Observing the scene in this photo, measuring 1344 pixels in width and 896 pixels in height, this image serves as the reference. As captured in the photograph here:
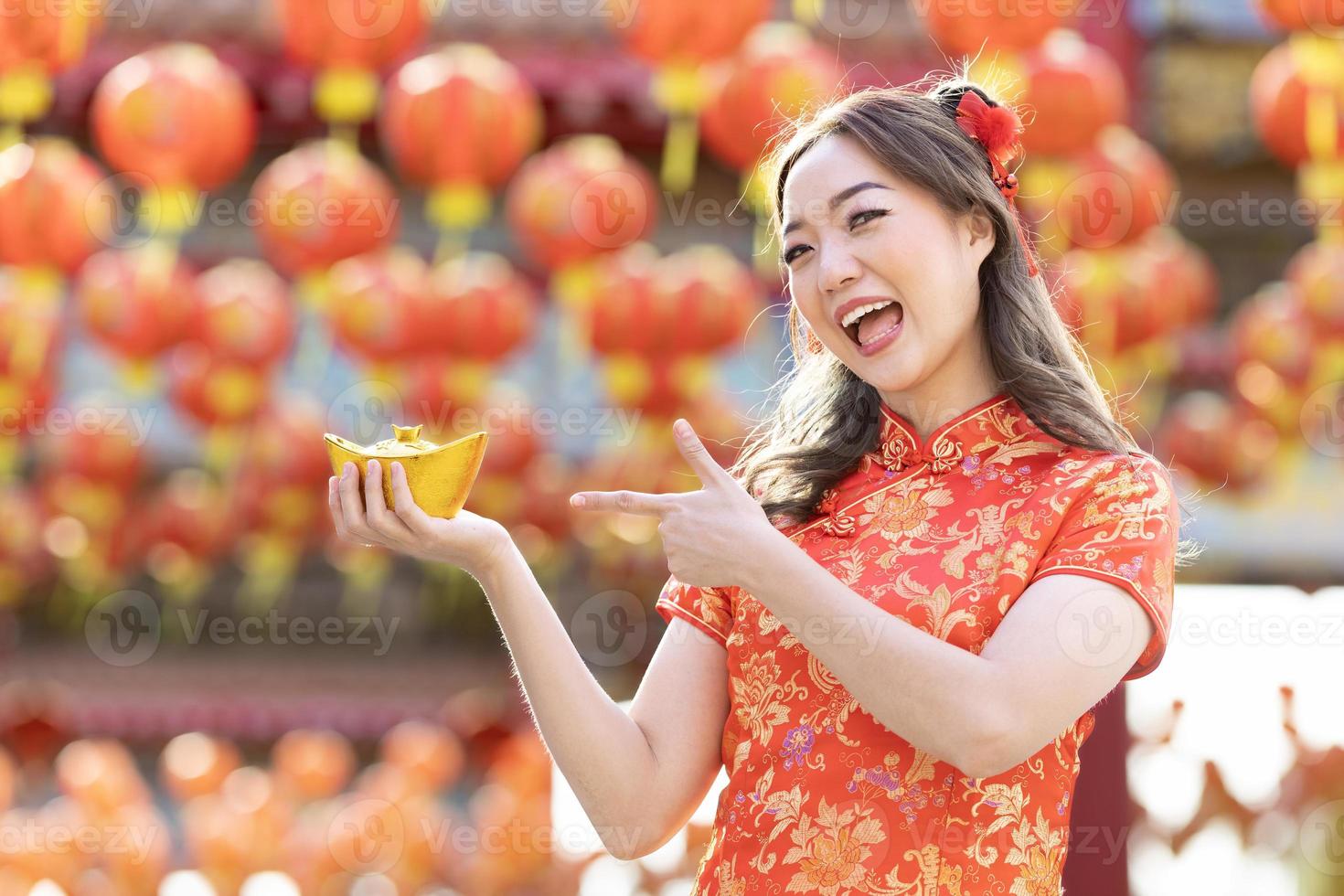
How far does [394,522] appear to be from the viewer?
37.1 inches

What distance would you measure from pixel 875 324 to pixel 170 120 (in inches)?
69.4

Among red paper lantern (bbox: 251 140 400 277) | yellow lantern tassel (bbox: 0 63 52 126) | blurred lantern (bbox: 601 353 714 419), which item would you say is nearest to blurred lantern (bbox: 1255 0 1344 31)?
blurred lantern (bbox: 601 353 714 419)

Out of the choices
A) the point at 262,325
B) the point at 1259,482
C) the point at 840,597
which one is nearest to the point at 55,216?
the point at 262,325

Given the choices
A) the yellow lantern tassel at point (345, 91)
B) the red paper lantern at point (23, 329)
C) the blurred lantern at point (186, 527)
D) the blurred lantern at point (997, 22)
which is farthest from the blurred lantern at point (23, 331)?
the blurred lantern at point (997, 22)

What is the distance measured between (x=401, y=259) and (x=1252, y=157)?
9.83 feet

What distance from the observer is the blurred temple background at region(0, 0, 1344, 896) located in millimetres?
2406

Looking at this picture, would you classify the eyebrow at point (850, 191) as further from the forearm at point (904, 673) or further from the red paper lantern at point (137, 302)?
the red paper lantern at point (137, 302)

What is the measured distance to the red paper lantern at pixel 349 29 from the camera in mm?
2225

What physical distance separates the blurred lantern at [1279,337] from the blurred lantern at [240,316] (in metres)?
1.86

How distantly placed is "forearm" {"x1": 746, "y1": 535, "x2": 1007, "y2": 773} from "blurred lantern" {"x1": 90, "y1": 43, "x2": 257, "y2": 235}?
6.13 feet

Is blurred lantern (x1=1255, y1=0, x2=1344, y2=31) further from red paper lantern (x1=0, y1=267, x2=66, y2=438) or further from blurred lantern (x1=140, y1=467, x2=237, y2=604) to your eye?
blurred lantern (x1=140, y1=467, x2=237, y2=604)

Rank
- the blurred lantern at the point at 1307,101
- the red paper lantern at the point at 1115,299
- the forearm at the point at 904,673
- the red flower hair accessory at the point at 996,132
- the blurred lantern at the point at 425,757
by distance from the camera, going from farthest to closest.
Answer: the blurred lantern at the point at 425,757, the red paper lantern at the point at 1115,299, the blurred lantern at the point at 1307,101, the red flower hair accessory at the point at 996,132, the forearm at the point at 904,673

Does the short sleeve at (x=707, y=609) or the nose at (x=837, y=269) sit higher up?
the nose at (x=837, y=269)

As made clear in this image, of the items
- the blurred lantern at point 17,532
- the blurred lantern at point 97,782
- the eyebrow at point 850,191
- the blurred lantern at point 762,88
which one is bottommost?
the blurred lantern at point 97,782
